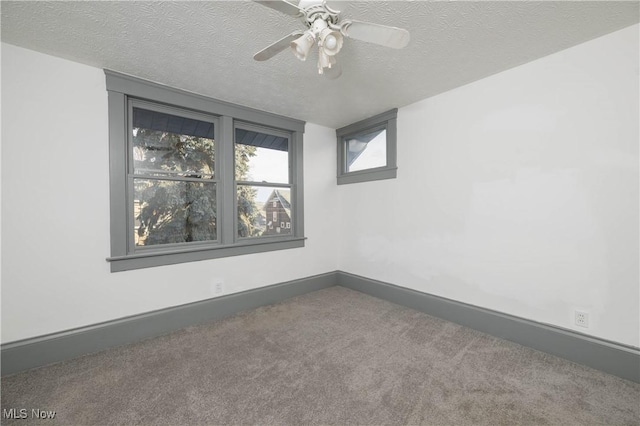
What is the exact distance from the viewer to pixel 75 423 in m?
1.37

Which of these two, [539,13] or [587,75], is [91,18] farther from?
[587,75]

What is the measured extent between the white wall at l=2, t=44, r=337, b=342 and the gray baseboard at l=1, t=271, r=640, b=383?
0.31 feet

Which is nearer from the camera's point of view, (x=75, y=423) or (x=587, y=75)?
(x=75, y=423)

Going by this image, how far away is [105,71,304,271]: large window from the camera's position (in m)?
2.22

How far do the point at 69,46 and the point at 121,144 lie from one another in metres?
0.72

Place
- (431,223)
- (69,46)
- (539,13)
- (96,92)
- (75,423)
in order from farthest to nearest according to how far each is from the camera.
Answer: (431,223)
(96,92)
(69,46)
(539,13)
(75,423)

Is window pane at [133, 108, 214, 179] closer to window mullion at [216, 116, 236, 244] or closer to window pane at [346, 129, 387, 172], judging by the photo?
window mullion at [216, 116, 236, 244]

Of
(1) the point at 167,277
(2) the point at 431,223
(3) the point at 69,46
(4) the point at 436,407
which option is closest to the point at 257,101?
(3) the point at 69,46

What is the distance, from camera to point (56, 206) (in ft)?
6.40

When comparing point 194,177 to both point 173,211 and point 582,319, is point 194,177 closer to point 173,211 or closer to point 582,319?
point 173,211

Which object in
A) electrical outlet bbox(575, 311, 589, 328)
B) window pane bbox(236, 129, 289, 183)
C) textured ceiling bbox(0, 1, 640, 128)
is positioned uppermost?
textured ceiling bbox(0, 1, 640, 128)

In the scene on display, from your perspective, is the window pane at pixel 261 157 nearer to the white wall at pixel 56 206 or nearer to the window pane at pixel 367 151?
the window pane at pixel 367 151

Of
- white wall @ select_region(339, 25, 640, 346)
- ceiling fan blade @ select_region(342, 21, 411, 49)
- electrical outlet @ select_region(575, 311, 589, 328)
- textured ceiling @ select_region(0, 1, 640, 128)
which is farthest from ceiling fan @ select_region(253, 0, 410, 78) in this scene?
electrical outlet @ select_region(575, 311, 589, 328)

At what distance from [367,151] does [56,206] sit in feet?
A: 10.6
